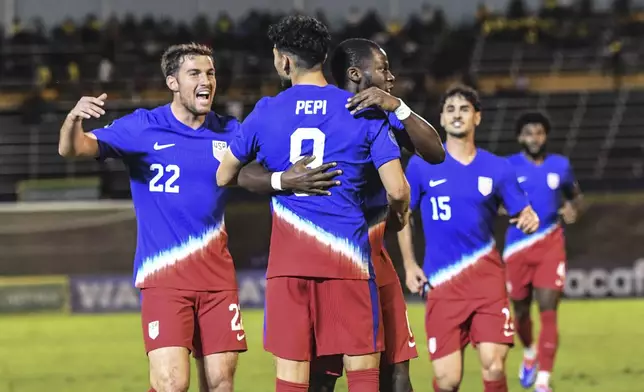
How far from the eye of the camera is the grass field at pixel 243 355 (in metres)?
10.4

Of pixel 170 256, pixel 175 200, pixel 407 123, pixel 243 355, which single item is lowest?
pixel 243 355

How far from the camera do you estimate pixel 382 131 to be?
206 inches

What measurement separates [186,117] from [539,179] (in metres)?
5.36

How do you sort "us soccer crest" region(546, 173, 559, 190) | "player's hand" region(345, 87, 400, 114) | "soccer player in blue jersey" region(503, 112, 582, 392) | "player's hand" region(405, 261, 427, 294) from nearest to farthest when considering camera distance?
"player's hand" region(345, 87, 400, 114)
"player's hand" region(405, 261, 427, 294)
"soccer player in blue jersey" region(503, 112, 582, 392)
"us soccer crest" region(546, 173, 559, 190)

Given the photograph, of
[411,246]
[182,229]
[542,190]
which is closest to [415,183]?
[411,246]

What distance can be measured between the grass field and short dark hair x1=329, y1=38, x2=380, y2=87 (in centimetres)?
465

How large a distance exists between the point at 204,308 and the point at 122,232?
11677mm

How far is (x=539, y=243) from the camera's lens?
35.7 ft

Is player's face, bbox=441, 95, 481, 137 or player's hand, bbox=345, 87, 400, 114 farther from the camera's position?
player's face, bbox=441, 95, 481, 137

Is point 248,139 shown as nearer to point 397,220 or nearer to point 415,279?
point 397,220

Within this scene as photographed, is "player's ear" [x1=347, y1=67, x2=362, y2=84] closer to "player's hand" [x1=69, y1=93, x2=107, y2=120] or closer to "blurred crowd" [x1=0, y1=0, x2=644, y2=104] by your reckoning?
"player's hand" [x1=69, y1=93, x2=107, y2=120]

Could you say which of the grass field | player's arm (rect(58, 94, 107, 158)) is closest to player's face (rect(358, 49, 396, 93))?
player's arm (rect(58, 94, 107, 158))

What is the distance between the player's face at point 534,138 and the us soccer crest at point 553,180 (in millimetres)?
253

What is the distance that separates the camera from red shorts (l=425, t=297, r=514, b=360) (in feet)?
24.3
